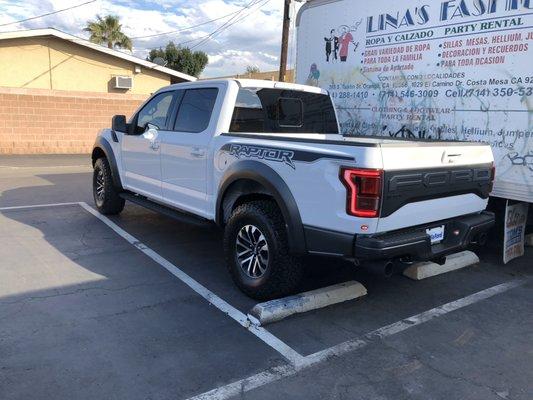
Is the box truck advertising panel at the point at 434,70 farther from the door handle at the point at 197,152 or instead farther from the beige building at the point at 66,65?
the beige building at the point at 66,65

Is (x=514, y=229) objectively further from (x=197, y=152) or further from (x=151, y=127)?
(x=151, y=127)

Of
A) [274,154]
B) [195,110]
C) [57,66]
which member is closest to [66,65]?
[57,66]

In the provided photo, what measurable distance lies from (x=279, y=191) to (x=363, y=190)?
77 cm

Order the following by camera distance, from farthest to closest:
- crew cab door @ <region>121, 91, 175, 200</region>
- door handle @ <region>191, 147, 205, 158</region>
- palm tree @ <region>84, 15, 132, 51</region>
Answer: palm tree @ <region>84, 15, 132, 51</region>, crew cab door @ <region>121, 91, 175, 200</region>, door handle @ <region>191, 147, 205, 158</region>

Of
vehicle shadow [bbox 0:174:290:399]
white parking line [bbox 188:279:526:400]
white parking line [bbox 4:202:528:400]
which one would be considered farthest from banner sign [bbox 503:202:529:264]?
vehicle shadow [bbox 0:174:290:399]

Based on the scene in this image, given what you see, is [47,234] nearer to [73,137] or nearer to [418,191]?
[418,191]

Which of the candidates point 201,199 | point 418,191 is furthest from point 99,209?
point 418,191

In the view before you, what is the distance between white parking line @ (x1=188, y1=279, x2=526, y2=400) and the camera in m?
3.02

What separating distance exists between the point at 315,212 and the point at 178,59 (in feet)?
157

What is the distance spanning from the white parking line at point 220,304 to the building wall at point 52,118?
437 inches

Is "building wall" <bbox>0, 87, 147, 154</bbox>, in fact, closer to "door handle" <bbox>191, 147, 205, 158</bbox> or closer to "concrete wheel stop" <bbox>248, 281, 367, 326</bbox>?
"door handle" <bbox>191, 147, 205, 158</bbox>

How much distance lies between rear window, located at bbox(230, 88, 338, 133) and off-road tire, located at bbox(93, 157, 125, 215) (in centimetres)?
289

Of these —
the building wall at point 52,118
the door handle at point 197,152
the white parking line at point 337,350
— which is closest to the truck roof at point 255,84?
the door handle at point 197,152

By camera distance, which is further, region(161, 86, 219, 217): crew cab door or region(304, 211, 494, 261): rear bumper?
region(161, 86, 219, 217): crew cab door
